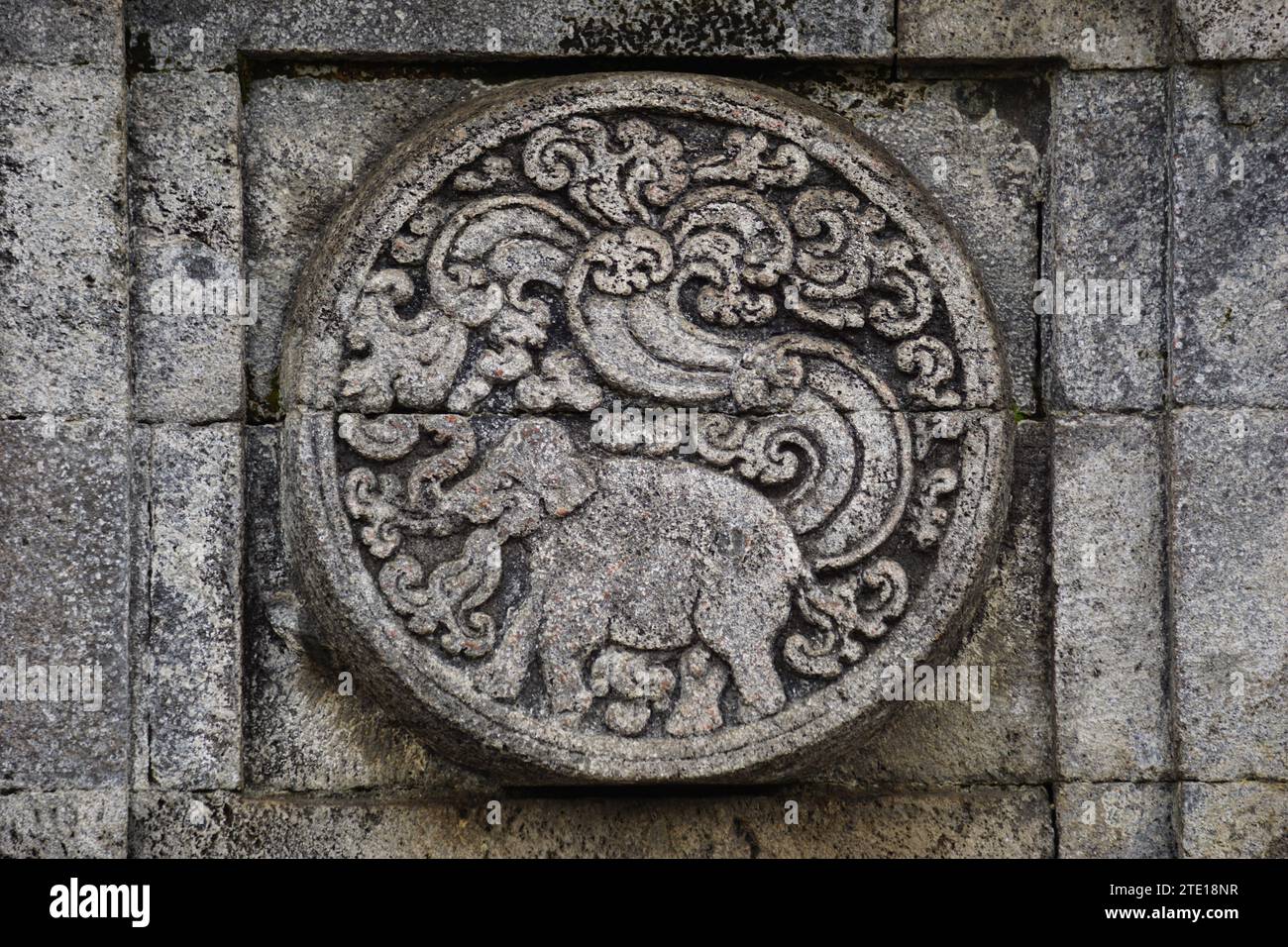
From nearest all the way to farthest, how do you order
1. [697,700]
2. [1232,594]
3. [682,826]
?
[697,700] < [1232,594] < [682,826]

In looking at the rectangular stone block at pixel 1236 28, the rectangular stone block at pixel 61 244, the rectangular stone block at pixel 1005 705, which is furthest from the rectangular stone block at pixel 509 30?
the rectangular stone block at pixel 1005 705

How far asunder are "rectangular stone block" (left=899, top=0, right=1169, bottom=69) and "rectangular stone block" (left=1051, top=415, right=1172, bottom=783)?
997mm

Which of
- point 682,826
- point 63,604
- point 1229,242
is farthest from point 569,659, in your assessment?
point 1229,242

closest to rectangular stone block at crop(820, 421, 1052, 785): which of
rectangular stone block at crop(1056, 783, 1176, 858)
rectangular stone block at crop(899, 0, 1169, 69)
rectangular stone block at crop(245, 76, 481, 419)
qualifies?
rectangular stone block at crop(1056, 783, 1176, 858)

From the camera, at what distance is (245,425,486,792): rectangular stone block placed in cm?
363

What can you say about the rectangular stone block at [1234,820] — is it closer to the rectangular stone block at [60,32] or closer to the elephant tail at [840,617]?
the elephant tail at [840,617]

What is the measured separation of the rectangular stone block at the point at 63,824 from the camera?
346 cm

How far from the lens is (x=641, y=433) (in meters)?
3.53

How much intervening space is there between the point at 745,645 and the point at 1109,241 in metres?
1.49

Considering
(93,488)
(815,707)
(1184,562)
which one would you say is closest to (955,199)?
(1184,562)

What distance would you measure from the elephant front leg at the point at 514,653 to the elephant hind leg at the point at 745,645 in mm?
→ 424

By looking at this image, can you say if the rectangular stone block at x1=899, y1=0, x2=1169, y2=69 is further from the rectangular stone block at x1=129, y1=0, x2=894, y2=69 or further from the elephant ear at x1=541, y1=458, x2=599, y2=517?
the elephant ear at x1=541, y1=458, x2=599, y2=517

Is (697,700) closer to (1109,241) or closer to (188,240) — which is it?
(1109,241)

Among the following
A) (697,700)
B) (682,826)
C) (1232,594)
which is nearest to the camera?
(697,700)
